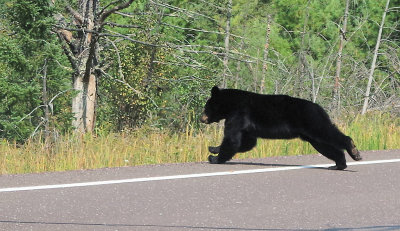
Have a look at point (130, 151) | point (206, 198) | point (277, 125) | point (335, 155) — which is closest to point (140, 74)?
point (130, 151)

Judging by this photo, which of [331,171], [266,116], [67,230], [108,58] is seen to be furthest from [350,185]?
[108,58]

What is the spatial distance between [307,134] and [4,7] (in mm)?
8123

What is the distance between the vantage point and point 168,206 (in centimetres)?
530

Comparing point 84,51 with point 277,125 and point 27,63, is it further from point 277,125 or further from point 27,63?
point 277,125

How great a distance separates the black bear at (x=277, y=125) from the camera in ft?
23.4

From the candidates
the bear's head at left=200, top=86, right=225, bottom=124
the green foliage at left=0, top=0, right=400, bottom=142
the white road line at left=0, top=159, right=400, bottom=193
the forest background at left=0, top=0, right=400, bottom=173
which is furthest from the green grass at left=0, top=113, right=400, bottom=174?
the green foliage at left=0, top=0, right=400, bottom=142

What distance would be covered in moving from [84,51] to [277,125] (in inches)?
334

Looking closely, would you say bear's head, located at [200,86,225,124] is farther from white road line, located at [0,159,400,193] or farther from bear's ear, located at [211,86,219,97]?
white road line, located at [0,159,400,193]

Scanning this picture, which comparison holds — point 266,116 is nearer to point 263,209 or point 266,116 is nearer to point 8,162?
point 263,209

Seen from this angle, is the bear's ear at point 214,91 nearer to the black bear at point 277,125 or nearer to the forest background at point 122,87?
the black bear at point 277,125

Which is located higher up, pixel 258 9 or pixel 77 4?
pixel 258 9

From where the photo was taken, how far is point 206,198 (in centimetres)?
561

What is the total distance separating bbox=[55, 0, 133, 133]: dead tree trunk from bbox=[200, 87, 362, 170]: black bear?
7.49 m

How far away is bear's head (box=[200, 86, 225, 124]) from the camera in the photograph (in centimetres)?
773
